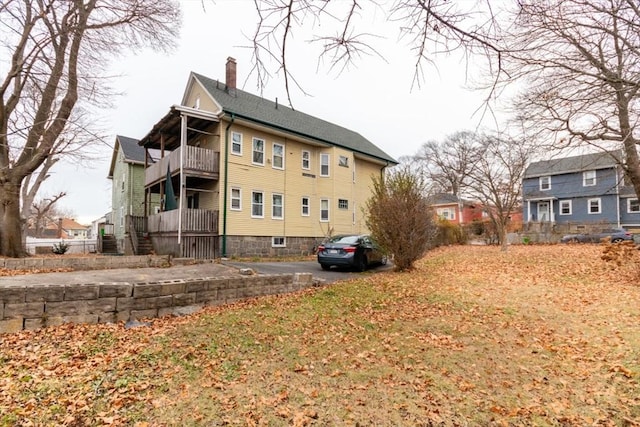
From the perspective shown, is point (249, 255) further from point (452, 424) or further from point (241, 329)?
point (452, 424)

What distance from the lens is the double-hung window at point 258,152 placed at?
1647cm

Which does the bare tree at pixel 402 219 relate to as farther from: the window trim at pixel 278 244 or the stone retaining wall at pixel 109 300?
the window trim at pixel 278 244

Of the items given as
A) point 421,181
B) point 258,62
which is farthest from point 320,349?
point 421,181

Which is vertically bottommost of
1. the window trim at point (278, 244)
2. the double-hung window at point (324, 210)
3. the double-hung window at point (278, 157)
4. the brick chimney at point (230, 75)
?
the window trim at point (278, 244)

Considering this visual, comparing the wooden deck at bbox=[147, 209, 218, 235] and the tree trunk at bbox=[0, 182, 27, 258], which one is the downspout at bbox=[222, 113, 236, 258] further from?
the tree trunk at bbox=[0, 182, 27, 258]

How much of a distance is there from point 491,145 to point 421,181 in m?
12.8

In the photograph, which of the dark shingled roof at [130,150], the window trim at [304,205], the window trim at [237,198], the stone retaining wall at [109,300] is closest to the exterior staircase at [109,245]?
the dark shingled roof at [130,150]

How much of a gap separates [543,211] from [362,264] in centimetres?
2976

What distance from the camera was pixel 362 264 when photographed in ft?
38.2

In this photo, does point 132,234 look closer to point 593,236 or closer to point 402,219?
point 402,219

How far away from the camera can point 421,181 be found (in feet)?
35.5

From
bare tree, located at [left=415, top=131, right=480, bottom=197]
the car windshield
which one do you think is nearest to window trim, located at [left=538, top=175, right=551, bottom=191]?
bare tree, located at [left=415, top=131, right=480, bottom=197]

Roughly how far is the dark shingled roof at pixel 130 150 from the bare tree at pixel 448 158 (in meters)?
26.7

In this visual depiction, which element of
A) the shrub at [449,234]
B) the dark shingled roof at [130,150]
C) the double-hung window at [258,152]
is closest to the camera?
the double-hung window at [258,152]
